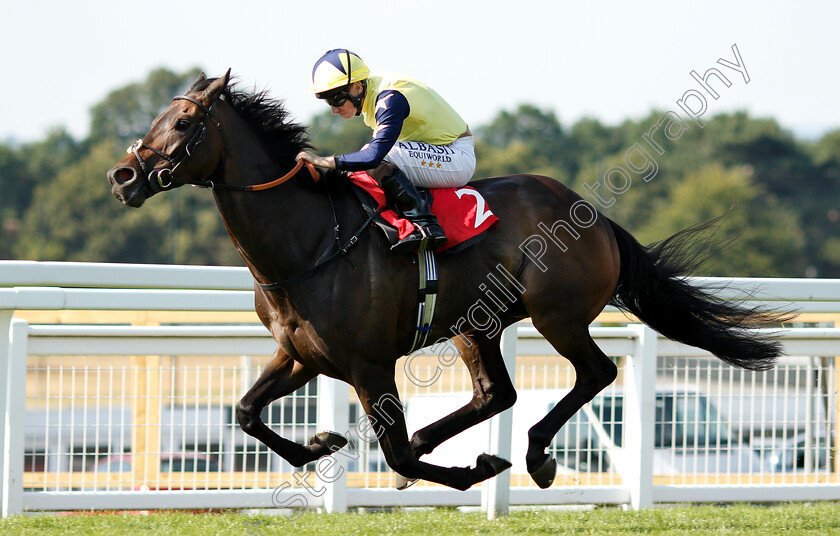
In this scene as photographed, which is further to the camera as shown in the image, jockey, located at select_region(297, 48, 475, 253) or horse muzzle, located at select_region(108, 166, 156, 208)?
jockey, located at select_region(297, 48, 475, 253)

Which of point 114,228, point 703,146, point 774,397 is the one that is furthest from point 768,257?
point 774,397

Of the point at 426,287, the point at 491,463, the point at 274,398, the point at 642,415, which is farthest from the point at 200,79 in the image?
the point at 642,415

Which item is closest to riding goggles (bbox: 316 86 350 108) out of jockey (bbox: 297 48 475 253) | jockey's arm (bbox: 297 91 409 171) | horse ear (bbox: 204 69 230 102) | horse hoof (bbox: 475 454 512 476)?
jockey (bbox: 297 48 475 253)

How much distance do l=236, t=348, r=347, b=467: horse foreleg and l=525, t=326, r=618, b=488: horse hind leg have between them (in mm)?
1011

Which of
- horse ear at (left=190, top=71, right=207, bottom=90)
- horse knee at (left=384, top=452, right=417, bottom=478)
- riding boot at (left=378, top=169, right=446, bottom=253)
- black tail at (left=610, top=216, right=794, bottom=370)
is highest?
horse ear at (left=190, top=71, right=207, bottom=90)

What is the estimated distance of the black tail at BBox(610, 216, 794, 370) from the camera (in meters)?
4.93

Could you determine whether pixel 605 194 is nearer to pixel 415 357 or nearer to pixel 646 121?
pixel 415 357

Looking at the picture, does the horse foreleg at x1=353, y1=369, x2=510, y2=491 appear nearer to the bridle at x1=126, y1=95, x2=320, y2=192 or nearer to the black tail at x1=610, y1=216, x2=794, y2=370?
the bridle at x1=126, y1=95, x2=320, y2=192

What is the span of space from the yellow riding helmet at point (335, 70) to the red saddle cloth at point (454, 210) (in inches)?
15.6

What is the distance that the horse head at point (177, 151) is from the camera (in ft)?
12.6

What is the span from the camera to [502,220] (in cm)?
456

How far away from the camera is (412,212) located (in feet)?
13.9

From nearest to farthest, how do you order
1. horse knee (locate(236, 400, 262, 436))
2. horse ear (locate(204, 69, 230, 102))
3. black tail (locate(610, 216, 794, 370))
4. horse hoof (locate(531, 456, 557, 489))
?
horse ear (locate(204, 69, 230, 102))
horse knee (locate(236, 400, 262, 436))
horse hoof (locate(531, 456, 557, 489))
black tail (locate(610, 216, 794, 370))

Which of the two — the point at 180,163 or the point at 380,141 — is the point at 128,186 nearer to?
the point at 180,163
